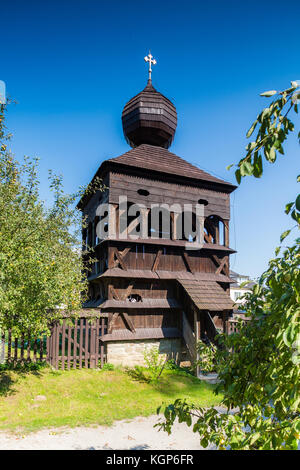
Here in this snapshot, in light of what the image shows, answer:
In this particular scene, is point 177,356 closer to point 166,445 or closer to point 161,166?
point 166,445

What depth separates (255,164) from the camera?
191cm

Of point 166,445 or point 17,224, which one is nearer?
point 166,445

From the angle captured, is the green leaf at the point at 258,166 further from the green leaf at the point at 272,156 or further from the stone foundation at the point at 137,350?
the stone foundation at the point at 137,350

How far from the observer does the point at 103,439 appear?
6.54 meters

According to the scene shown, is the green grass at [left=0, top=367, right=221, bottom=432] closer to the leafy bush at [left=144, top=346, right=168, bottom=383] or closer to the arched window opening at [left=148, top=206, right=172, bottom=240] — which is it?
the leafy bush at [left=144, top=346, right=168, bottom=383]

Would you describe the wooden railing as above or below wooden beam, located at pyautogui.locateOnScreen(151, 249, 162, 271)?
below

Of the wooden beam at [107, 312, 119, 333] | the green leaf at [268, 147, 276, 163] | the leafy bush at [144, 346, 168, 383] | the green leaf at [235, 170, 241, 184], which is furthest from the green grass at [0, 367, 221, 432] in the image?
the green leaf at [268, 147, 276, 163]

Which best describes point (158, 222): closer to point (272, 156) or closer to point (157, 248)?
point (157, 248)

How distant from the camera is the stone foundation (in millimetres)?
12602

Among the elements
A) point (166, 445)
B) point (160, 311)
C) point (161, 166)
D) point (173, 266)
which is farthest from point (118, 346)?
point (161, 166)

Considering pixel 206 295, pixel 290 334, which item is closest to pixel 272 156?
pixel 290 334

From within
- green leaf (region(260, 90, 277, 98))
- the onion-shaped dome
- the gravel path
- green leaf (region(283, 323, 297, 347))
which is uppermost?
the onion-shaped dome

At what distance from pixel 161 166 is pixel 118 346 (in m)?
8.37

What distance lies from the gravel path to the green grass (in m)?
0.42
